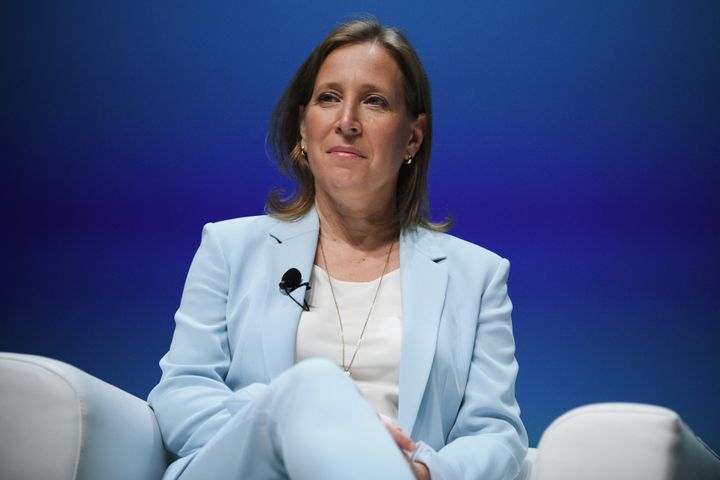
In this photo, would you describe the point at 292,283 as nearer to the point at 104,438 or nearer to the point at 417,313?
the point at 417,313

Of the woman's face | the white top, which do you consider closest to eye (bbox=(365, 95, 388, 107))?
the woman's face

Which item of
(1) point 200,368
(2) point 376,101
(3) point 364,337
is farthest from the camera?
(2) point 376,101

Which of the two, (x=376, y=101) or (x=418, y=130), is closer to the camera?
(x=376, y=101)

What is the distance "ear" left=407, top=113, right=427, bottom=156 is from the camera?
2023mm

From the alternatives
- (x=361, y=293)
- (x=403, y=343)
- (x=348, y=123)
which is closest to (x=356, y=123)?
(x=348, y=123)

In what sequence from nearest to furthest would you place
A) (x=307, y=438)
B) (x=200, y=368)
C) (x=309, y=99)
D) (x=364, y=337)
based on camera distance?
(x=307, y=438) → (x=200, y=368) → (x=364, y=337) → (x=309, y=99)

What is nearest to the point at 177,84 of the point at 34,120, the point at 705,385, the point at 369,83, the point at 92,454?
the point at 34,120

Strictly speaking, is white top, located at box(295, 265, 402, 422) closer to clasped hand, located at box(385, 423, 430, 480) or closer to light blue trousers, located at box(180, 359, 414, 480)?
clasped hand, located at box(385, 423, 430, 480)

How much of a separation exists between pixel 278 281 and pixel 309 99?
17.5 inches

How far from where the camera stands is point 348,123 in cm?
183

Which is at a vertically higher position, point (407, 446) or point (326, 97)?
point (326, 97)

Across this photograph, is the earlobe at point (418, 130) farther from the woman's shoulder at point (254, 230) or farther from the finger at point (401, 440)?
the finger at point (401, 440)

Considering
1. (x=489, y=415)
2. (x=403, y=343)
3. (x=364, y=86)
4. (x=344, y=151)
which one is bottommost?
(x=489, y=415)

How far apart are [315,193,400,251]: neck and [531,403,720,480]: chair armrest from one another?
2.31 ft
